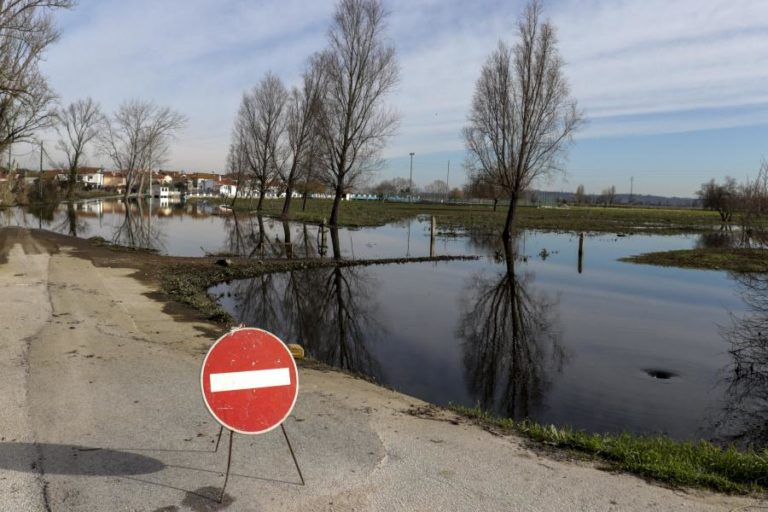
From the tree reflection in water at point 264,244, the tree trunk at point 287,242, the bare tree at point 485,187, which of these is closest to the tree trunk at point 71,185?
the tree reflection in water at point 264,244

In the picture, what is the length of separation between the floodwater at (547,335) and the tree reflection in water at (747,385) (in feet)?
0.10

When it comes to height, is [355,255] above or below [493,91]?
below

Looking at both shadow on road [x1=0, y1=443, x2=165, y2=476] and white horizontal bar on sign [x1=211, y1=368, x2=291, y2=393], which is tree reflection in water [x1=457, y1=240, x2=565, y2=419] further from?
shadow on road [x1=0, y1=443, x2=165, y2=476]

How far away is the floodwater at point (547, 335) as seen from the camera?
761 centimetres

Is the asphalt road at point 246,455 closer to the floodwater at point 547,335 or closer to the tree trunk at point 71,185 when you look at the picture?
the floodwater at point 547,335

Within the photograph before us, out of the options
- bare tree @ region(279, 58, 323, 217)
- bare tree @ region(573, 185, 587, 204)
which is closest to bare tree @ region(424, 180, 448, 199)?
bare tree @ region(573, 185, 587, 204)

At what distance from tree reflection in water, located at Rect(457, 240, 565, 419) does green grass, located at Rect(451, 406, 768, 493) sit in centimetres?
192

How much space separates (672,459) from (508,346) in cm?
573

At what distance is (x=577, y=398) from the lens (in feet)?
25.7

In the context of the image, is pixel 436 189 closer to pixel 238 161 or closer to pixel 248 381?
pixel 238 161

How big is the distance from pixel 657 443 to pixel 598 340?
5.89 meters

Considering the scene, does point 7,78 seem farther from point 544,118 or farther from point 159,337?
point 544,118

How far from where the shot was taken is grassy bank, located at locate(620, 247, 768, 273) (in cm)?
2314

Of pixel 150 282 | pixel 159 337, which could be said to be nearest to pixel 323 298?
pixel 150 282
